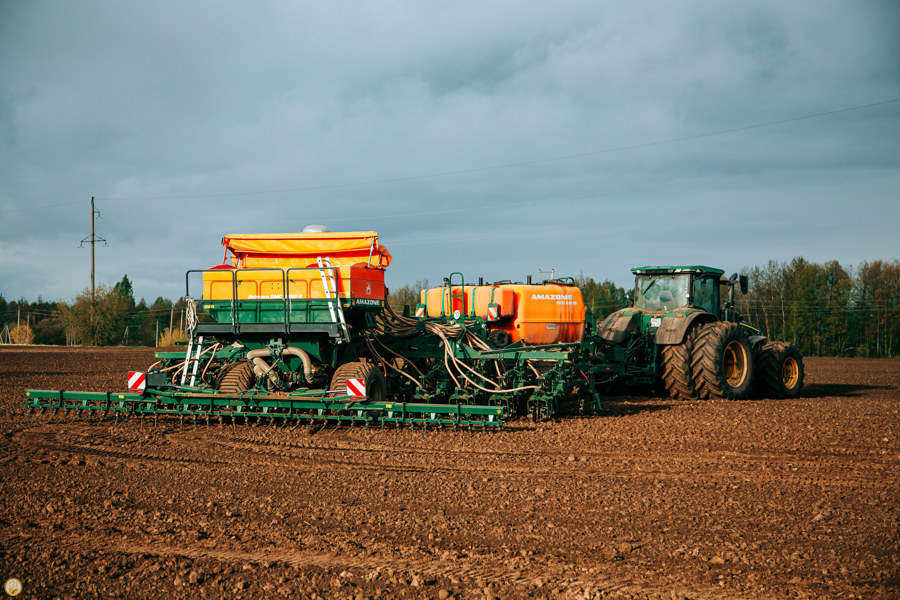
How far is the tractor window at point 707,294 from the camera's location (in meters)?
13.4

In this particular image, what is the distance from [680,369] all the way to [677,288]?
201 centimetres

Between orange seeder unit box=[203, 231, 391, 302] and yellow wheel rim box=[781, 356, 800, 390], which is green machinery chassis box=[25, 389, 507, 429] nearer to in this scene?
orange seeder unit box=[203, 231, 391, 302]

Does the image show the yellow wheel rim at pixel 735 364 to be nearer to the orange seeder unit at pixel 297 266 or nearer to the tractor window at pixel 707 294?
the tractor window at pixel 707 294

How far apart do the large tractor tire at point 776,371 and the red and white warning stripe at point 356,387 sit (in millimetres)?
8705

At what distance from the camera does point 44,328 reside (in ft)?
160

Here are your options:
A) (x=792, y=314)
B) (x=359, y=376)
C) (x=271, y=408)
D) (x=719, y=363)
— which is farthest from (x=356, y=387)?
(x=792, y=314)

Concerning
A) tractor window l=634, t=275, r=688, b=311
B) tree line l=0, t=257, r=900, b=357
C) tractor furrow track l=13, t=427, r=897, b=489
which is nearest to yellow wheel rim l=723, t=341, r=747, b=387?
tractor window l=634, t=275, r=688, b=311

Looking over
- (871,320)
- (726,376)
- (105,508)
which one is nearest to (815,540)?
(105,508)

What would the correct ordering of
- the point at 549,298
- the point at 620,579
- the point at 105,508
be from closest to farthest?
the point at 620,579, the point at 105,508, the point at 549,298

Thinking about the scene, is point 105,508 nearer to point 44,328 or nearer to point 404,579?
point 404,579

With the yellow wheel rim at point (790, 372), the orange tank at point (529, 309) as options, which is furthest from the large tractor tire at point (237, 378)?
the yellow wheel rim at point (790, 372)

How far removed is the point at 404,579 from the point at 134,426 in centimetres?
687

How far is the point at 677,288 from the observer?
1352 centimetres

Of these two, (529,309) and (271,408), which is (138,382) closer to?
(271,408)
